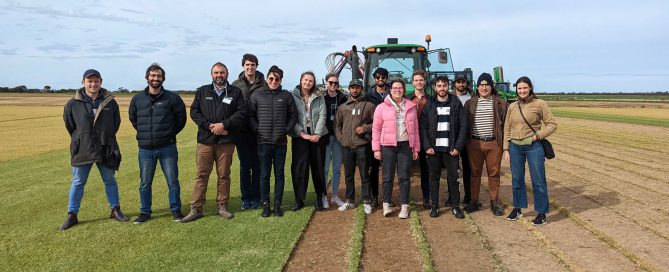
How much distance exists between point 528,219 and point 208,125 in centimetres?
435

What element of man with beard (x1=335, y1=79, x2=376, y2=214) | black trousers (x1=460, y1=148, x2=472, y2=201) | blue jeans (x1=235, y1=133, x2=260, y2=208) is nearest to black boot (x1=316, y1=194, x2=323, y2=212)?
man with beard (x1=335, y1=79, x2=376, y2=214)

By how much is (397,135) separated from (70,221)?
431 centimetres

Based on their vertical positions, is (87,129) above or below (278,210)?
above

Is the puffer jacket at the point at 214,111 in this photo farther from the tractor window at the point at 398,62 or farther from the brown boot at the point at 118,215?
the tractor window at the point at 398,62

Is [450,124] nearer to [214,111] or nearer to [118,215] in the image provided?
[214,111]

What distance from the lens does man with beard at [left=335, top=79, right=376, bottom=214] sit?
5.91 m

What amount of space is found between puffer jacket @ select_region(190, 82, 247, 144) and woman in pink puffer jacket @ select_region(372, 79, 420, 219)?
1.83 metres

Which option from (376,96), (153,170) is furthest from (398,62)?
(153,170)

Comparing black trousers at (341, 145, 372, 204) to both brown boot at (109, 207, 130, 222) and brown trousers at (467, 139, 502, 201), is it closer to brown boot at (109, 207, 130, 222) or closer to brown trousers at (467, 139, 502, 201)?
brown trousers at (467, 139, 502, 201)

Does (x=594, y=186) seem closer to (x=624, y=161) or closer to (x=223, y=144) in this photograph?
(x=624, y=161)

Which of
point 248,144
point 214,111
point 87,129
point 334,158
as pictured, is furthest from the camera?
point 334,158

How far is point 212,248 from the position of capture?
15.1ft

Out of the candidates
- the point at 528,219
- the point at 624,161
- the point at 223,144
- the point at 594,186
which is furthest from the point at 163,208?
the point at 624,161

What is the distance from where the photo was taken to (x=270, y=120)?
5.72 metres
